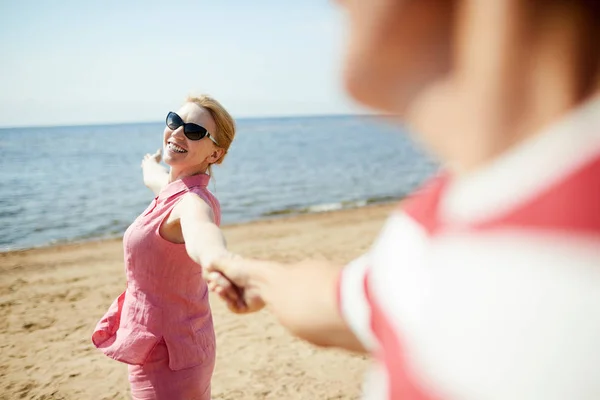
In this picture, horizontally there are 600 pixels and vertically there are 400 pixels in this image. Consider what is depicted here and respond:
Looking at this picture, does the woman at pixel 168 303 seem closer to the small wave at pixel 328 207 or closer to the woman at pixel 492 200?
the woman at pixel 492 200

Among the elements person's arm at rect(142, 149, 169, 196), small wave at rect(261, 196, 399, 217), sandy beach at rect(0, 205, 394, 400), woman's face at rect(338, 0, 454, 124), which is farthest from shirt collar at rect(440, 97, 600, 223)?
small wave at rect(261, 196, 399, 217)

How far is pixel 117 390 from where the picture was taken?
5980 mm

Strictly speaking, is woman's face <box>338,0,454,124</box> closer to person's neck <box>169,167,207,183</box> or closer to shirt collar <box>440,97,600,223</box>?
shirt collar <box>440,97,600,223</box>

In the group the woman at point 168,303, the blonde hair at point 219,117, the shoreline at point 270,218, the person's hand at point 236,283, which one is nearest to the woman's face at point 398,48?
the person's hand at point 236,283

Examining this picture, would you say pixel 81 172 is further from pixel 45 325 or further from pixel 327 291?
pixel 327 291

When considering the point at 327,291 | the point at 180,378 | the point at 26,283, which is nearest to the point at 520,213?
the point at 327,291

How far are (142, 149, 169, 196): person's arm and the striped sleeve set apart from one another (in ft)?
9.28

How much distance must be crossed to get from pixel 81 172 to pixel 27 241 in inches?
711

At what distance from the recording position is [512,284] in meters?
0.51

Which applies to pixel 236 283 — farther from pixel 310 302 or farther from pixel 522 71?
pixel 522 71

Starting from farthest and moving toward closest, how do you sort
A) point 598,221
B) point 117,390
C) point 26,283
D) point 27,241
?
1. point 27,241
2. point 26,283
3. point 117,390
4. point 598,221

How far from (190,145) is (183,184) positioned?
270 mm

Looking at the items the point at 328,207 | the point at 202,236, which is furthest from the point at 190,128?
the point at 328,207

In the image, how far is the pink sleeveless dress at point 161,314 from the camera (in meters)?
2.96
